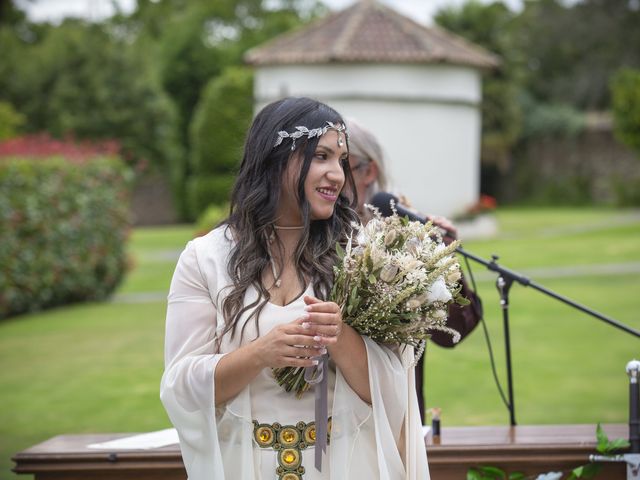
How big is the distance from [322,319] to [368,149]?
6.07 ft

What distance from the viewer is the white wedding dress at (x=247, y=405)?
9.36 ft

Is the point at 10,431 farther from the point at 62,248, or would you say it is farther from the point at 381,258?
the point at 62,248

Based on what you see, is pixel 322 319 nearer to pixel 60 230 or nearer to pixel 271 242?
pixel 271 242

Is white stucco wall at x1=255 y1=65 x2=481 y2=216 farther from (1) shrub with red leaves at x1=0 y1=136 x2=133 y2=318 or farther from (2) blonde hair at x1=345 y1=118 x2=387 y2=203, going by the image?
(2) blonde hair at x1=345 y1=118 x2=387 y2=203

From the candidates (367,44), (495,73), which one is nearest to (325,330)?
(367,44)

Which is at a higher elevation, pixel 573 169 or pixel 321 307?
pixel 321 307

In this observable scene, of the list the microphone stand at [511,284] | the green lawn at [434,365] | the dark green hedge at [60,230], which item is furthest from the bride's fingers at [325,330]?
the dark green hedge at [60,230]

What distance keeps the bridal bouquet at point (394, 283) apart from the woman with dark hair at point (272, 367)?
3.7 inches

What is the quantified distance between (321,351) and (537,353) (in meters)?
8.32

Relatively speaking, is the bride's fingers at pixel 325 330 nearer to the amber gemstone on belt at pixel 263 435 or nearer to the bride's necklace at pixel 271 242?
the bride's necklace at pixel 271 242

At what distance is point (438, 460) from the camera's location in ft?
13.1

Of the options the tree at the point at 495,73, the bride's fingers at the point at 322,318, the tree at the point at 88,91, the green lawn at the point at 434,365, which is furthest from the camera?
the tree at the point at 88,91

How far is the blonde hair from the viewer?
4293mm

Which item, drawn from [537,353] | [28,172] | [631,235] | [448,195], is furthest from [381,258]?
[448,195]
